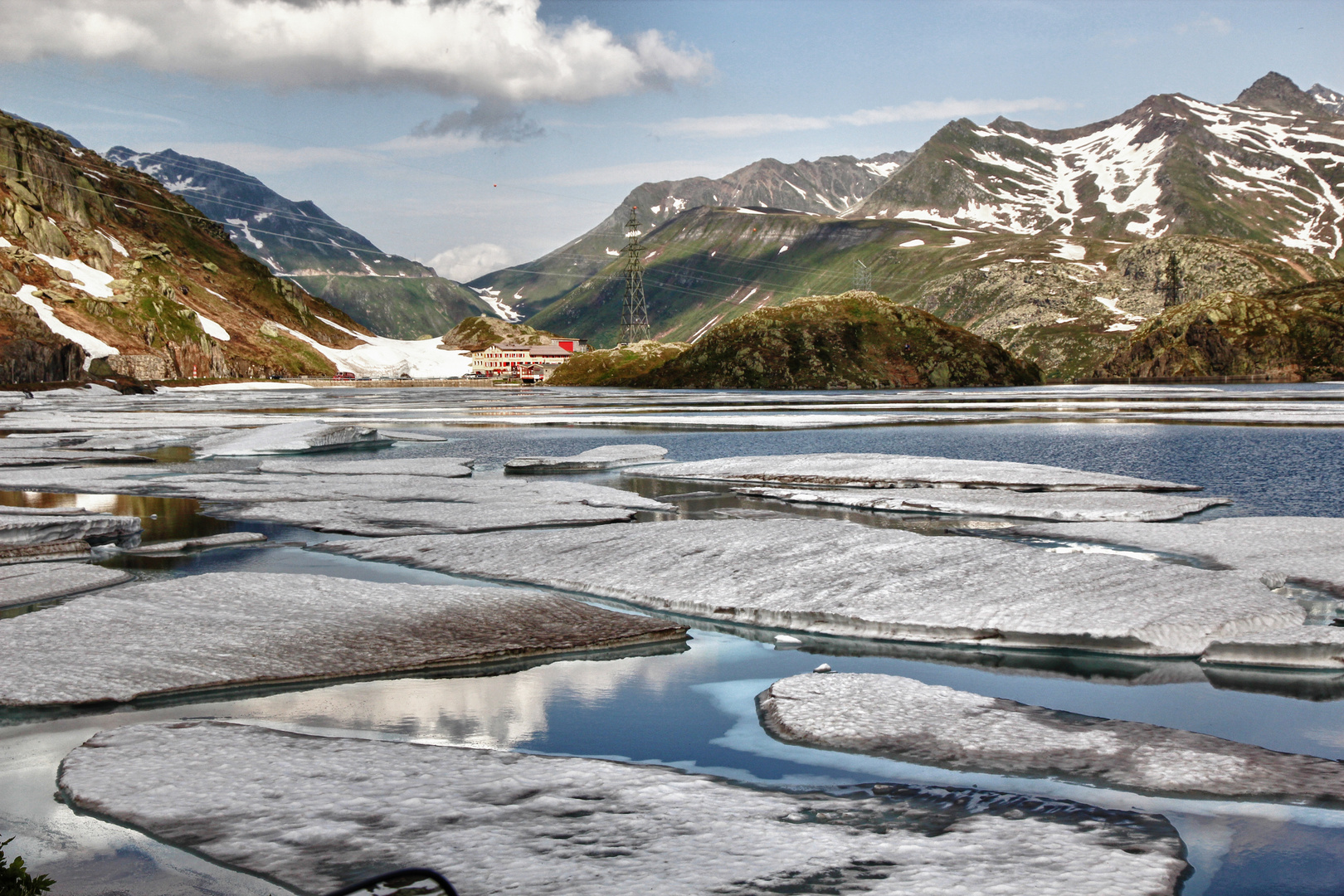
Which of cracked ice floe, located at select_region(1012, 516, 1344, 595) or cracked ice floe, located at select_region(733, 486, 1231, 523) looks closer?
cracked ice floe, located at select_region(1012, 516, 1344, 595)

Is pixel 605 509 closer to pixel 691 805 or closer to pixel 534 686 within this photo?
pixel 534 686

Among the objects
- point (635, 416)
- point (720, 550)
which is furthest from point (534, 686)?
point (635, 416)

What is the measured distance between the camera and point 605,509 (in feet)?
73.3

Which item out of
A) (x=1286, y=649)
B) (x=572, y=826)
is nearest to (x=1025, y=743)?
(x=572, y=826)

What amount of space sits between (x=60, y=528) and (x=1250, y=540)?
2212cm

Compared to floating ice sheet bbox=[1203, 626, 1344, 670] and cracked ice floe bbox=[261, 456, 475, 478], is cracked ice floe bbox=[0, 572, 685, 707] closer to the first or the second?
floating ice sheet bbox=[1203, 626, 1344, 670]

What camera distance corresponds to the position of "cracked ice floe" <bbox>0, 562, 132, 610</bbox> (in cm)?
1405

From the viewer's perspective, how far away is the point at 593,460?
33906mm

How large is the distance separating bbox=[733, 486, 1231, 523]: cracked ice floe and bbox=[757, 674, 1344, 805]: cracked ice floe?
39.5 ft

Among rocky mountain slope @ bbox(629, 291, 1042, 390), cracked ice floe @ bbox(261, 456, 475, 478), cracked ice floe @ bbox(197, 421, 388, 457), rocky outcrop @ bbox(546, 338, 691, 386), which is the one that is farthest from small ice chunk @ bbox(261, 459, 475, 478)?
rocky outcrop @ bbox(546, 338, 691, 386)

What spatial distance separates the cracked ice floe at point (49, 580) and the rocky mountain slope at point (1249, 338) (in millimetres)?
193981

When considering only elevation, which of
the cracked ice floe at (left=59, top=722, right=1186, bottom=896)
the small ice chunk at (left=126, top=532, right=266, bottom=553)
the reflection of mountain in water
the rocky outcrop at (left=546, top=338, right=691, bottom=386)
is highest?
Answer: the rocky outcrop at (left=546, top=338, right=691, bottom=386)

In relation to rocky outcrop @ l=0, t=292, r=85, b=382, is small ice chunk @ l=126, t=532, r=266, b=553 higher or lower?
lower

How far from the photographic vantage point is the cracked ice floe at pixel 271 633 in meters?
10.5
